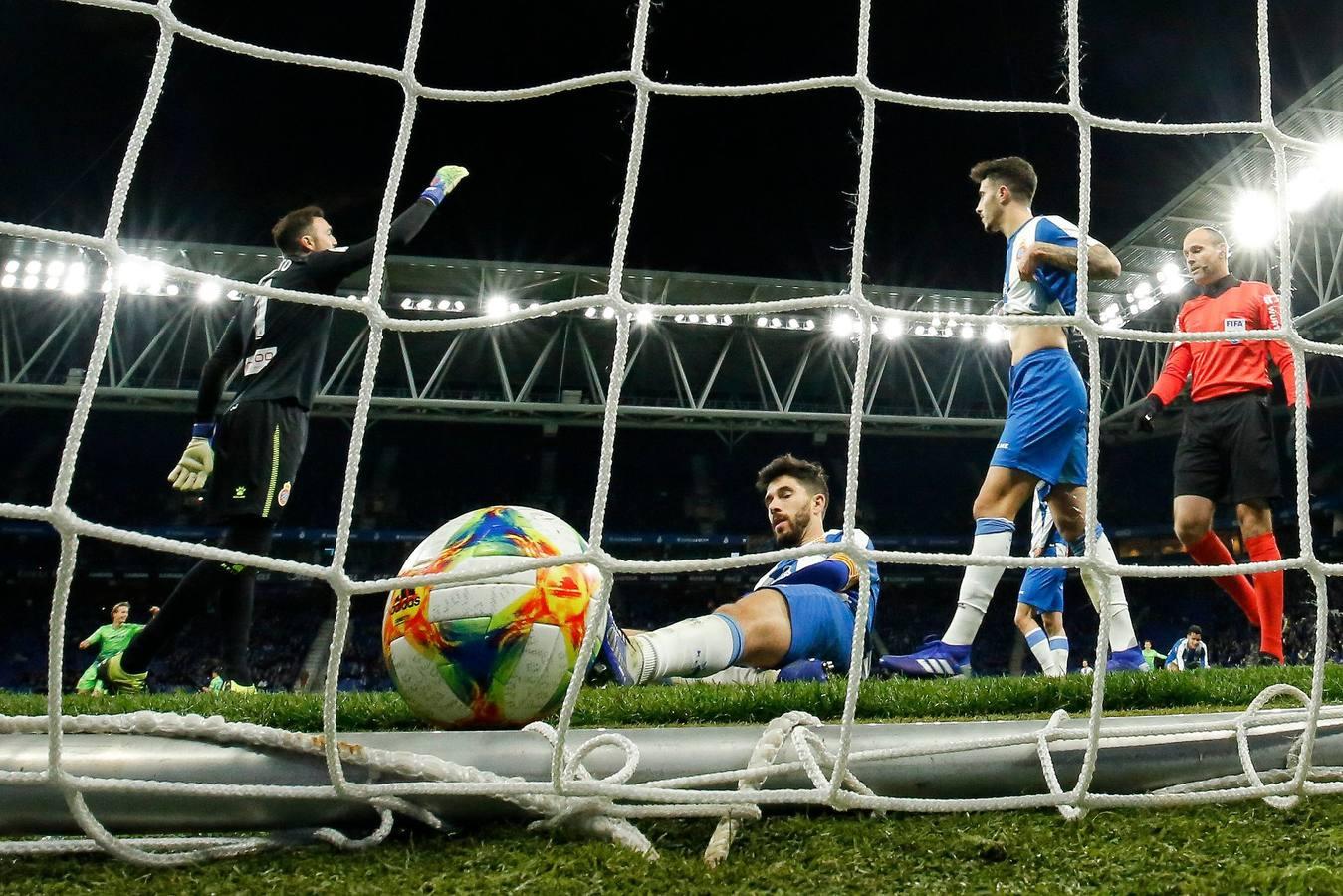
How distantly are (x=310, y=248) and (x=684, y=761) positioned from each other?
2810 mm

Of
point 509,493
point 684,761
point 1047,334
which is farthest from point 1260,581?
point 509,493

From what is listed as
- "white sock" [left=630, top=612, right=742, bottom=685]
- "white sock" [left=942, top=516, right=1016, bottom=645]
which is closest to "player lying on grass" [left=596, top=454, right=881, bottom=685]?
"white sock" [left=630, top=612, right=742, bottom=685]

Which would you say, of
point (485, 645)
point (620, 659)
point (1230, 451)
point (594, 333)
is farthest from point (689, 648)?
point (594, 333)

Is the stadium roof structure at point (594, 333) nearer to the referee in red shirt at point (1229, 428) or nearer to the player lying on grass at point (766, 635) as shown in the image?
the referee in red shirt at point (1229, 428)

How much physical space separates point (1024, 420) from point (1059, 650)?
4.03ft

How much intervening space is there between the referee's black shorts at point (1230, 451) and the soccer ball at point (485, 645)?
298 centimetres

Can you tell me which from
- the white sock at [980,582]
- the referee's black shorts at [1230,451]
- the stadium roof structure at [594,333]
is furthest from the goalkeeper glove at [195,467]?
the stadium roof structure at [594,333]

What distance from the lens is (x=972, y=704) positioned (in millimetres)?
2299

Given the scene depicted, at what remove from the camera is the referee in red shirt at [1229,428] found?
3562 millimetres

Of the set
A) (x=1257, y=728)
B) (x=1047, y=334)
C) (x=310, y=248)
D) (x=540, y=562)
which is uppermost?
(x=310, y=248)

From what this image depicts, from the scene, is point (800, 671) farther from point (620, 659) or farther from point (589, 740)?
point (589, 740)

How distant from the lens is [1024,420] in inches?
126

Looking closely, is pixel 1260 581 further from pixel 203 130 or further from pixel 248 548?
pixel 203 130

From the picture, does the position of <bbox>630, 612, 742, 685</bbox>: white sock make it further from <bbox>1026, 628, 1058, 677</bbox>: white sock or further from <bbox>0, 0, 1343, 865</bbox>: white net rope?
<bbox>1026, 628, 1058, 677</bbox>: white sock
